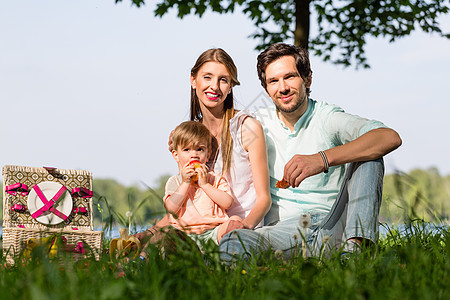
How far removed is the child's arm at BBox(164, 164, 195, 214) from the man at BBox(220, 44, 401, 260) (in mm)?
674

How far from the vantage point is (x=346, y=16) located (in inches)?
366

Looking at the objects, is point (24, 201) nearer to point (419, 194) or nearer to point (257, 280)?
point (257, 280)

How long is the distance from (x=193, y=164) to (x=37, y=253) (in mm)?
1939

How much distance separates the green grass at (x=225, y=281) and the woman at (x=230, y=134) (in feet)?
4.53

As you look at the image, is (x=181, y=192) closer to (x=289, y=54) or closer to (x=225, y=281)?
(x=289, y=54)

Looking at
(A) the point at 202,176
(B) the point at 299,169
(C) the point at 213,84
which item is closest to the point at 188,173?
(A) the point at 202,176

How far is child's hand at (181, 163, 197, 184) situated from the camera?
13.0 ft

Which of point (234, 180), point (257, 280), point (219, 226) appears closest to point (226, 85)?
point (234, 180)

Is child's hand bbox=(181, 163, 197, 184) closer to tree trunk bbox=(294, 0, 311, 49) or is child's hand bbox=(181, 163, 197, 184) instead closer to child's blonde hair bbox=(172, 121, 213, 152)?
child's blonde hair bbox=(172, 121, 213, 152)

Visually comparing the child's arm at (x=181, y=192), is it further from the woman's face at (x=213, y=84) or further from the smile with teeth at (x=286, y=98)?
the smile with teeth at (x=286, y=98)

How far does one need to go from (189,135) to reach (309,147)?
1052 mm

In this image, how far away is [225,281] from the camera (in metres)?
2.38

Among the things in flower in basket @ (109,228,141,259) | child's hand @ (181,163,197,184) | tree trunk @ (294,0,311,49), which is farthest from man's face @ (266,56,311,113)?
tree trunk @ (294,0,311,49)

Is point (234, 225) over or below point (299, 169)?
below
